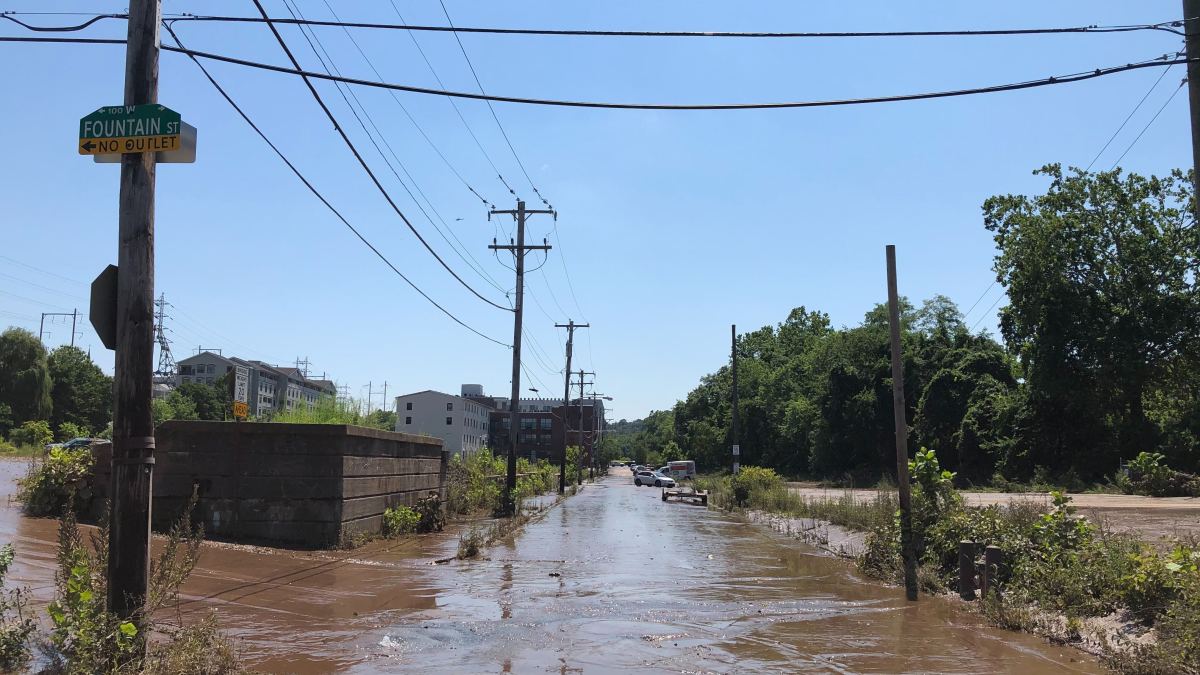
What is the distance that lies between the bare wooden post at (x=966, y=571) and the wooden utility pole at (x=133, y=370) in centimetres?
1103

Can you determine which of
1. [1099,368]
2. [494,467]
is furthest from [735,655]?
[1099,368]

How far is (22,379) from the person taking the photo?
226 feet

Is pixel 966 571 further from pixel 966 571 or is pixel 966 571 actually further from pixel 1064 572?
pixel 1064 572

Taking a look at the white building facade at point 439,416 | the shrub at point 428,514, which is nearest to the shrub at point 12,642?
the shrub at point 428,514

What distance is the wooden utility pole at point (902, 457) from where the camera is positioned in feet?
41.2

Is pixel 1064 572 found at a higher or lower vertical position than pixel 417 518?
higher

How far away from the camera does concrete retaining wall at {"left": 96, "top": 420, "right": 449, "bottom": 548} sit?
13.9 meters

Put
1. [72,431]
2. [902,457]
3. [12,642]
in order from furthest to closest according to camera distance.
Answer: [72,431] < [902,457] < [12,642]

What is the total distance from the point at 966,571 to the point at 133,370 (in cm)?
1157

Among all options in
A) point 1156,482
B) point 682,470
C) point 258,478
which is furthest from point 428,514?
point 682,470

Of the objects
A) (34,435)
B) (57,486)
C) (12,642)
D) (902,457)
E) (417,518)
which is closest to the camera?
(12,642)

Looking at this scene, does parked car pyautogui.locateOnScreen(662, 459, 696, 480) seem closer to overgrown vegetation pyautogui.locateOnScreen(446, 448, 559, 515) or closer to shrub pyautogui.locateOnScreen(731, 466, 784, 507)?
overgrown vegetation pyautogui.locateOnScreen(446, 448, 559, 515)

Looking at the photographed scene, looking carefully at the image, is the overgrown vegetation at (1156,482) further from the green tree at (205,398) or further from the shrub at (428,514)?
the green tree at (205,398)

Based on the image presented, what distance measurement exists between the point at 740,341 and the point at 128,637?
365 feet
